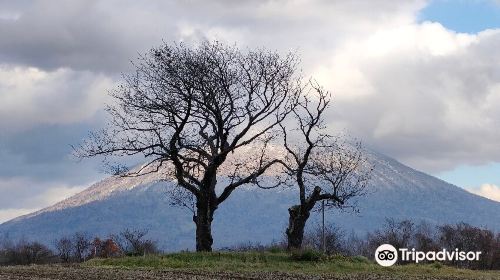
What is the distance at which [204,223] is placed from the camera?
4697 centimetres

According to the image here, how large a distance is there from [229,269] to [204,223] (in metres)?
12.3

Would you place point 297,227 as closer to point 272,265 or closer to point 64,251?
point 272,265

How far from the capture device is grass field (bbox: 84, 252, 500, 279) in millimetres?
34781

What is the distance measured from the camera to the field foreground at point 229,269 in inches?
1192

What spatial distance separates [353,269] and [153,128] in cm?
1636

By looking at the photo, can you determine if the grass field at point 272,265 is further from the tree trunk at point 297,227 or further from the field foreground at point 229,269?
the tree trunk at point 297,227

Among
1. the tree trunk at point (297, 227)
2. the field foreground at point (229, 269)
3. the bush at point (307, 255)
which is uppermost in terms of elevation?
the tree trunk at point (297, 227)

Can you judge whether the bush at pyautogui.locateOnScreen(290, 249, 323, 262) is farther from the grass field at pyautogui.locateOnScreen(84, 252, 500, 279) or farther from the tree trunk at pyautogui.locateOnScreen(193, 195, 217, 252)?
the tree trunk at pyautogui.locateOnScreen(193, 195, 217, 252)

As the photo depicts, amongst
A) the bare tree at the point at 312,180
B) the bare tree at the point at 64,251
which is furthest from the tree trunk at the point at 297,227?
the bare tree at the point at 64,251

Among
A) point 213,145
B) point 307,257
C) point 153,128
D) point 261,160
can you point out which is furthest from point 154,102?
point 307,257

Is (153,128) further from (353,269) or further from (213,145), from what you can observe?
(353,269)

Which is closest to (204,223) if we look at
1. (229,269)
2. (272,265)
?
(272,265)

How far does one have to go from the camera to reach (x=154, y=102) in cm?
4619

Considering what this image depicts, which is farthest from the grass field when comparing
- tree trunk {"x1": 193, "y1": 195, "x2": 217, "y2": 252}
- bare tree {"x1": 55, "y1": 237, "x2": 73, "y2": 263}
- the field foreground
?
bare tree {"x1": 55, "y1": 237, "x2": 73, "y2": 263}
